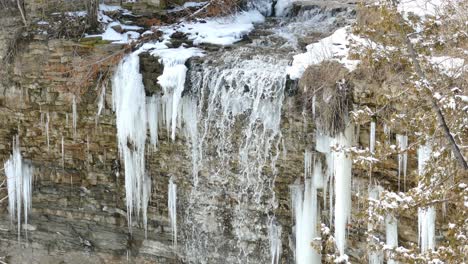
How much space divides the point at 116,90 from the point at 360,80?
3.57 m

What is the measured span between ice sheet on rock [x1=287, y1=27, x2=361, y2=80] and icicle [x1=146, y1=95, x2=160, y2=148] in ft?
6.42

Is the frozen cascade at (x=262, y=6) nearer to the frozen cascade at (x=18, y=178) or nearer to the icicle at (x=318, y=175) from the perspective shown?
the icicle at (x=318, y=175)

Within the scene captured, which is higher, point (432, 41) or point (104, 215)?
point (432, 41)

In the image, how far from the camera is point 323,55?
789cm

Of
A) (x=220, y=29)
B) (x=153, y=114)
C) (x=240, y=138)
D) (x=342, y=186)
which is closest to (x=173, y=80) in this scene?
(x=153, y=114)

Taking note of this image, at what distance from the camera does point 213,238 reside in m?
9.27

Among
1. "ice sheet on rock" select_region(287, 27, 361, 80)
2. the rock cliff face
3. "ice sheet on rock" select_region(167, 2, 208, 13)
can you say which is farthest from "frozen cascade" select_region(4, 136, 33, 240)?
"ice sheet on rock" select_region(287, 27, 361, 80)

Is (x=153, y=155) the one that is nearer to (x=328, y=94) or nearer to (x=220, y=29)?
(x=220, y=29)

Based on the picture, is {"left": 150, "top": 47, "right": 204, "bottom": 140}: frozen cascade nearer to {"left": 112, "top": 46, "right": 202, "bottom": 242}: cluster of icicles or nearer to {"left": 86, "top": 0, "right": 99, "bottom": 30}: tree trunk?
{"left": 112, "top": 46, "right": 202, "bottom": 242}: cluster of icicles

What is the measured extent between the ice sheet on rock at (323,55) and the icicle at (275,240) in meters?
2.03

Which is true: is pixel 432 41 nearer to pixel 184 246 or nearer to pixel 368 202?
pixel 368 202

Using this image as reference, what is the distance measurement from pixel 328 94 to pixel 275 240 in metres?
2.33

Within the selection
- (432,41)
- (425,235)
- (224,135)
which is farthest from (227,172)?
(432,41)

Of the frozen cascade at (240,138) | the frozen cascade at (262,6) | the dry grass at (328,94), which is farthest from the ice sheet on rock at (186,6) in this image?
the dry grass at (328,94)
